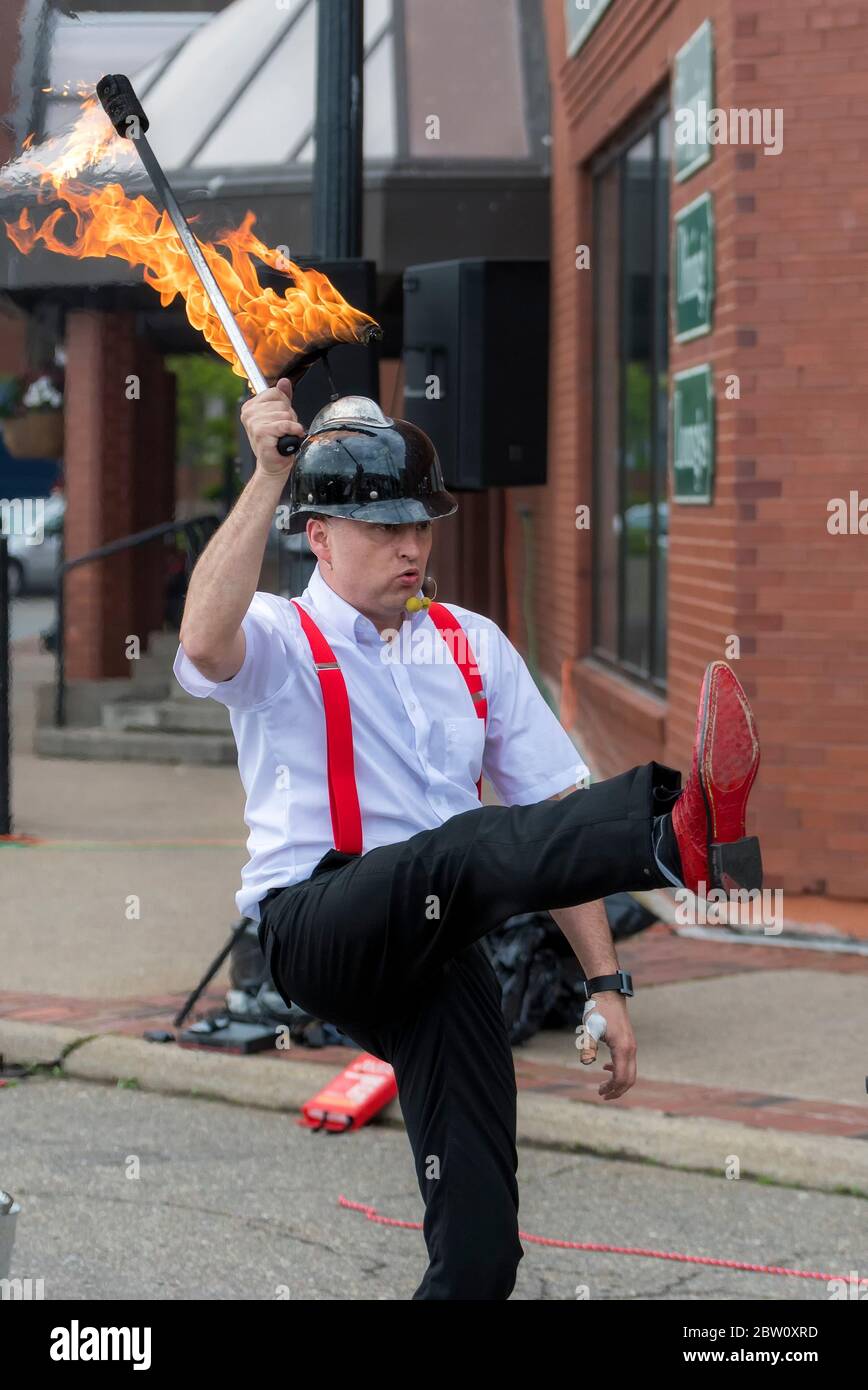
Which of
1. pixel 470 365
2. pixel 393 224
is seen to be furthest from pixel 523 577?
pixel 470 365

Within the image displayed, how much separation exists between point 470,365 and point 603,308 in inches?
255

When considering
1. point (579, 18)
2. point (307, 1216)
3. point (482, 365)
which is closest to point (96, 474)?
point (579, 18)

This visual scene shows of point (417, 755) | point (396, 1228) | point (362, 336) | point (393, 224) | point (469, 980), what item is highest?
point (393, 224)

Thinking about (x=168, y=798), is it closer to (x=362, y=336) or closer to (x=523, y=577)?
(x=523, y=577)

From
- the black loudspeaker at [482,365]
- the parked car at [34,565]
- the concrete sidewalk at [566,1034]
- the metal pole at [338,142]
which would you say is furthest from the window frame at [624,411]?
the parked car at [34,565]

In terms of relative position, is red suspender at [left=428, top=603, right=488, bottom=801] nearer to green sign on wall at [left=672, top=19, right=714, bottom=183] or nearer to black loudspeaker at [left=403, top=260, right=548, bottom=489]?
black loudspeaker at [left=403, top=260, right=548, bottom=489]

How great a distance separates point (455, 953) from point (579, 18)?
1069 centimetres

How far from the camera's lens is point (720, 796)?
3080mm

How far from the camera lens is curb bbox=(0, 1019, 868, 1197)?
562cm

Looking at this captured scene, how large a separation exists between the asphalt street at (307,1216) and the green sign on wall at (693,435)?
4.13 m

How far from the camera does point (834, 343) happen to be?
847 centimetres

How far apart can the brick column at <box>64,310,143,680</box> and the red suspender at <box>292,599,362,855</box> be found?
12.4m

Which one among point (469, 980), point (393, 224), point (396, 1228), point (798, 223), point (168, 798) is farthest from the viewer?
point (393, 224)

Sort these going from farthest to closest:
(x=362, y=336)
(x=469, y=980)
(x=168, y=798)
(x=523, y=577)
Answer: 1. (x=523, y=577)
2. (x=168, y=798)
3. (x=362, y=336)
4. (x=469, y=980)
